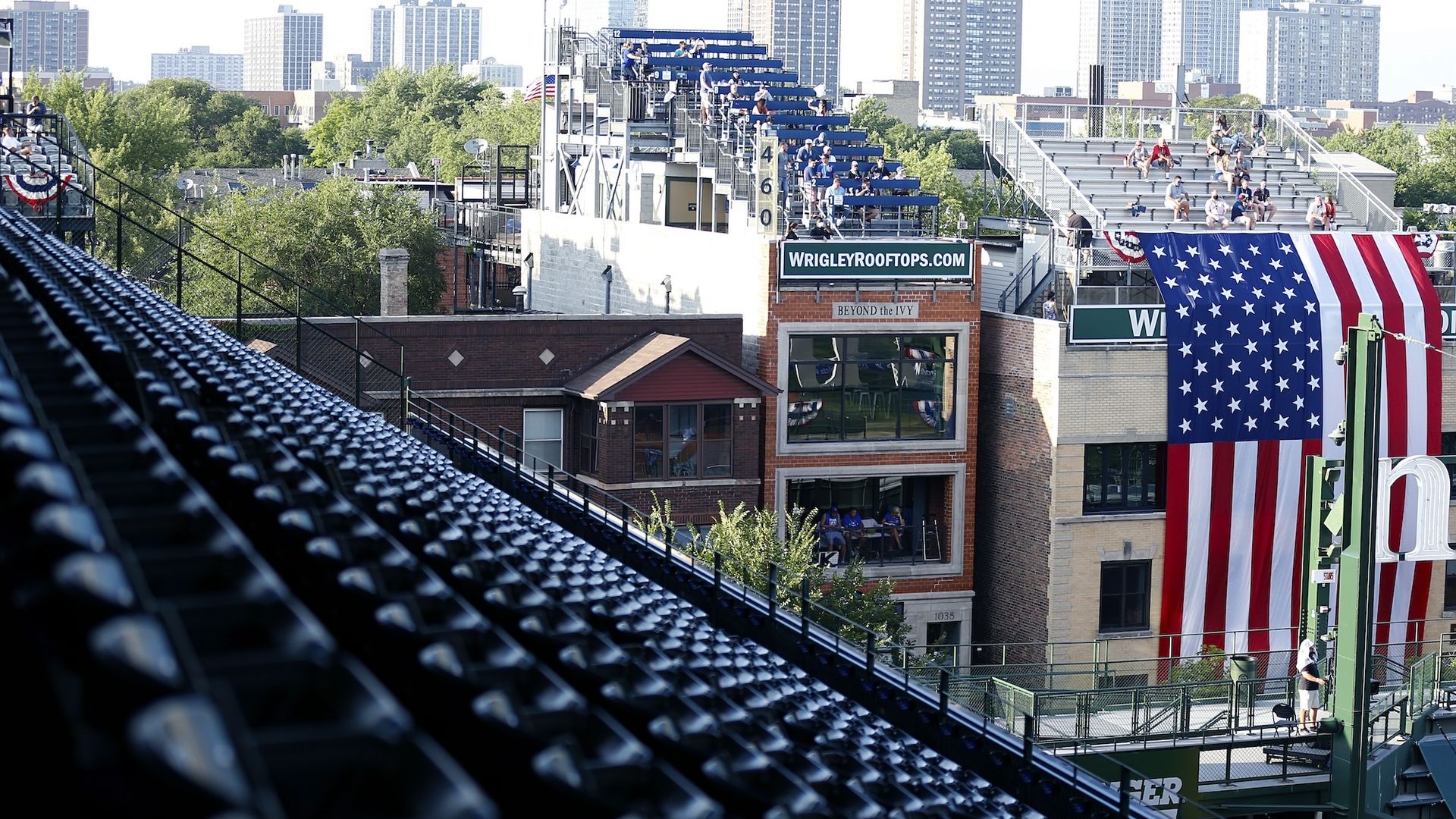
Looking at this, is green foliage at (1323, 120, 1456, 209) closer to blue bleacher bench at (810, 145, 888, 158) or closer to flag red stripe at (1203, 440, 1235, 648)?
blue bleacher bench at (810, 145, 888, 158)

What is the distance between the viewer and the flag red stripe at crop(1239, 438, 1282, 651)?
37.0 m

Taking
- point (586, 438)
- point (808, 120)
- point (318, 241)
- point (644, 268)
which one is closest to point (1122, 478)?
point (586, 438)

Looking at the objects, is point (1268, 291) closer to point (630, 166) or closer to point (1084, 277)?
point (1084, 277)

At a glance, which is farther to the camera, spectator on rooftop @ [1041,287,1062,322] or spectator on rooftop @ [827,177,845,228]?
spectator on rooftop @ [827,177,845,228]

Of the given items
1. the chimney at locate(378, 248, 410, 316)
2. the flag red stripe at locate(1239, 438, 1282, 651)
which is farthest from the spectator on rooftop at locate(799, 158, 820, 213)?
the flag red stripe at locate(1239, 438, 1282, 651)

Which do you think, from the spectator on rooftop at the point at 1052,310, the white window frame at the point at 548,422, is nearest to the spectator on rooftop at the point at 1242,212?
the spectator on rooftop at the point at 1052,310

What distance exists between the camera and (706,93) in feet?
160

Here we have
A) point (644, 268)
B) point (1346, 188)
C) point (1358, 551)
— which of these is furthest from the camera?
point (1346, 188)

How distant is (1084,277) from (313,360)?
16104mm

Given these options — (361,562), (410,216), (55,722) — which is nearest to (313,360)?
(410,216)

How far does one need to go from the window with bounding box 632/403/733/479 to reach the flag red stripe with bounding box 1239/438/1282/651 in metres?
10.7

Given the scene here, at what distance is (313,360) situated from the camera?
35062 mm

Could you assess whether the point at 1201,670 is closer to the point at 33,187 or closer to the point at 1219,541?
the point at 1219,541

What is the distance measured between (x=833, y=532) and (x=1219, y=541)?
7.82 meters
